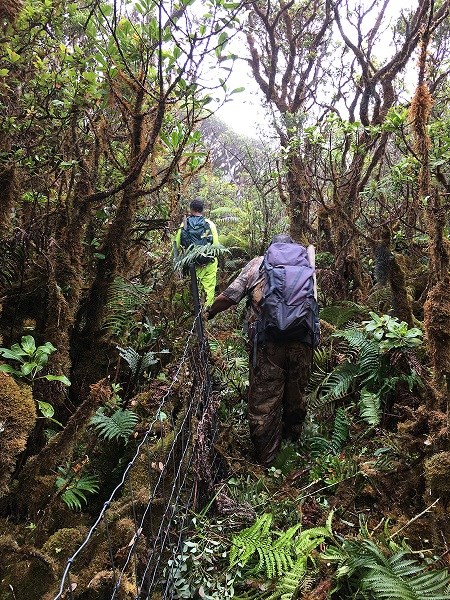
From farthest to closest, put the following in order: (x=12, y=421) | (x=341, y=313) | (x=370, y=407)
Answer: (x=341, y=313)
(x=370, y=407)
(x=12, y=421)

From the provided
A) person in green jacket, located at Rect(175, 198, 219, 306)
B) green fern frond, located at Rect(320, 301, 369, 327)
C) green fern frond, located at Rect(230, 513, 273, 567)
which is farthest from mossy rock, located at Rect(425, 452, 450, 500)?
person in green jacket, located at Rect(175, 198, 219, 306)

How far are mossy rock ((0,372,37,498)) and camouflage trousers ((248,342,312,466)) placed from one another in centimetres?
246

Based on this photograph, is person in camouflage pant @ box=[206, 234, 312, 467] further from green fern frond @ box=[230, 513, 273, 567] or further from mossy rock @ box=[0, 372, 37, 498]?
mossy rock @ box=[0, 372, 37, 498]

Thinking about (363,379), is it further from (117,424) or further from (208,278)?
(117,424)

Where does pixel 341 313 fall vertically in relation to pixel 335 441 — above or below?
above

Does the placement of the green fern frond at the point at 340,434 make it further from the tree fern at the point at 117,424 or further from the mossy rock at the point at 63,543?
the mossy rock at the point at 63,543

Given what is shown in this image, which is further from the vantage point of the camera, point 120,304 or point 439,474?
point 120,304

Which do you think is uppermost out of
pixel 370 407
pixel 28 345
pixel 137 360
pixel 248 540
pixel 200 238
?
pixel 200 238

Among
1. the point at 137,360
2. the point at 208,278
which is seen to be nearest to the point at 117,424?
the point at 137,360

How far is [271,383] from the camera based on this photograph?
4449mm

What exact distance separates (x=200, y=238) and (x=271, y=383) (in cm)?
229

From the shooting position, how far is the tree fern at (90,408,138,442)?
3.24 m

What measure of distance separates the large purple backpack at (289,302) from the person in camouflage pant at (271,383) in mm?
152

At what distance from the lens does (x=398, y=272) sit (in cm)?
457
